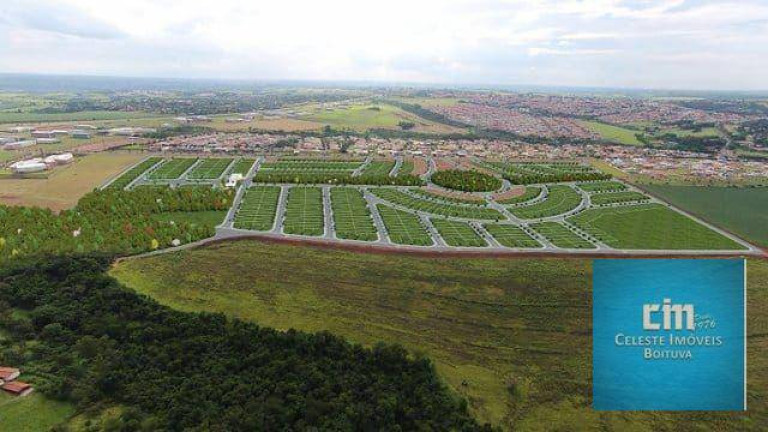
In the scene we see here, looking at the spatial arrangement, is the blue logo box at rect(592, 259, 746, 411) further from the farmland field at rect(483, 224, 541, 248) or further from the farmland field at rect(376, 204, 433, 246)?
the farmland field at rect(483, 224, 541, 248)

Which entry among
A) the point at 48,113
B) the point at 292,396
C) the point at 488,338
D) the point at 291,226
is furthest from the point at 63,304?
the point at 48,113

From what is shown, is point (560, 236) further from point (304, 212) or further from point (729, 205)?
point (729, 205)

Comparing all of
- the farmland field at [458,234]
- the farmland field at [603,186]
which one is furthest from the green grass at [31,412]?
the farmland field at [603,186]

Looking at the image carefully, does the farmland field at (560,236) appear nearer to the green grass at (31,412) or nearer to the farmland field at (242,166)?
the green grass at (31,412)

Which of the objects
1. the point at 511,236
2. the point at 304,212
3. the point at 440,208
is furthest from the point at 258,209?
the point at 511,236

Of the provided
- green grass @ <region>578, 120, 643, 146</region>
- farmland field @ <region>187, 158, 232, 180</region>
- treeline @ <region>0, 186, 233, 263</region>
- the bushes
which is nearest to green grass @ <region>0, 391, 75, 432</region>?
treeline @ <region>0, 186, 233, 263</region>

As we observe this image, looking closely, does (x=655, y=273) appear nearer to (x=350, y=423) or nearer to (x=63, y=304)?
(x=350, y=423)

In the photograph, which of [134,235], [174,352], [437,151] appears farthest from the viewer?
[437,151]
